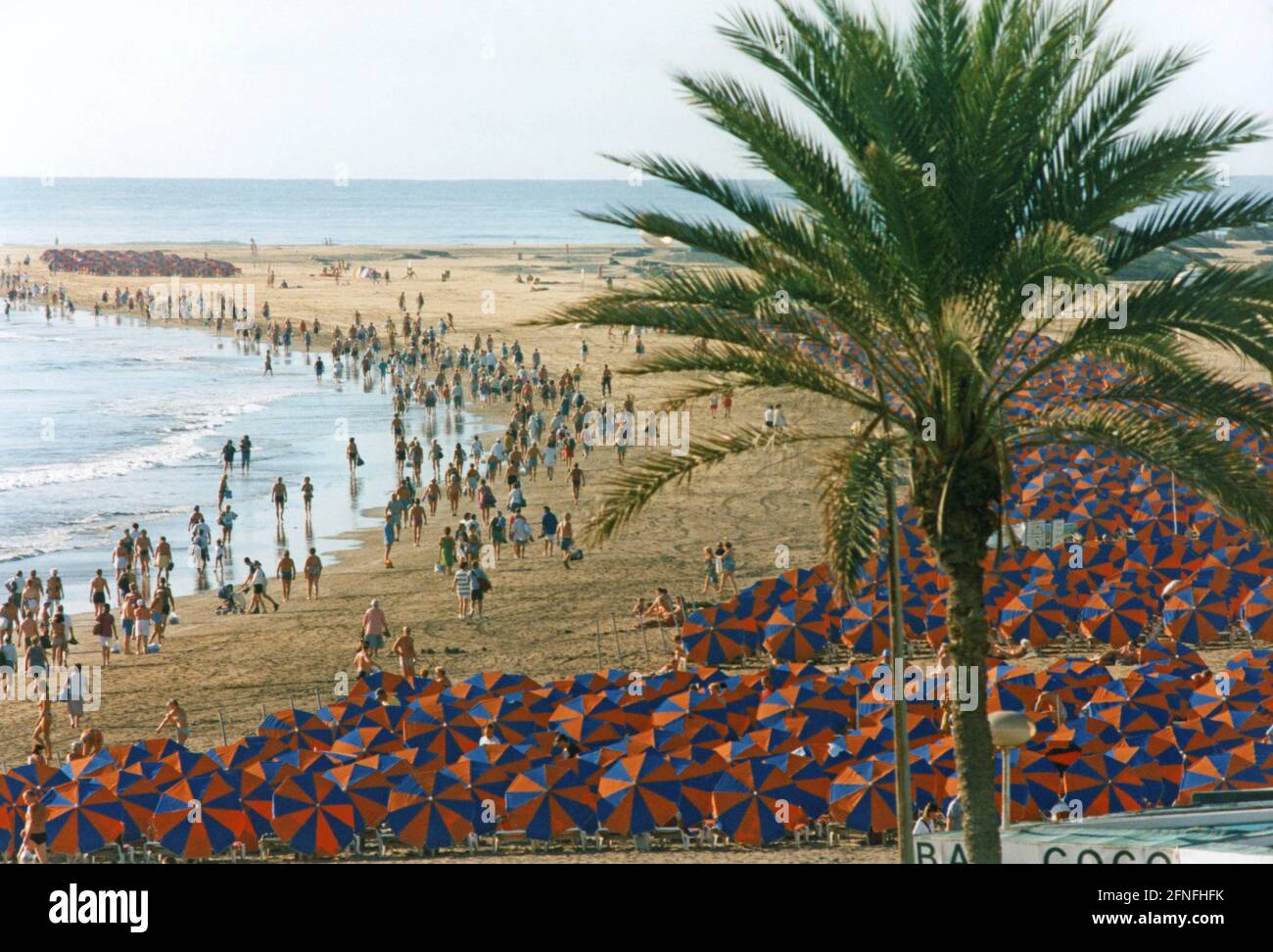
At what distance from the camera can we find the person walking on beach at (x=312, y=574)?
1195 inches

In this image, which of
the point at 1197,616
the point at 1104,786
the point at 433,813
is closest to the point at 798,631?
the point at 1197,616

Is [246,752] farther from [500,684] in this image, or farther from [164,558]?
[164,558]

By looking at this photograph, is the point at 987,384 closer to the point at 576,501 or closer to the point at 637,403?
the point at 576,501

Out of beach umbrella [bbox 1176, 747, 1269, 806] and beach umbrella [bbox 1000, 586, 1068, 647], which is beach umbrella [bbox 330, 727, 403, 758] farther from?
beach umbrella [bbox 1000, 586, 1068, 647]

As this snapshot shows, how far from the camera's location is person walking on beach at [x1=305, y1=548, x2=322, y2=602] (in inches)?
1195

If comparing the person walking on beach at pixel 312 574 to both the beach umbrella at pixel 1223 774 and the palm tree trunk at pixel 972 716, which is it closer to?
the beach umbrella at pixel 1223 774

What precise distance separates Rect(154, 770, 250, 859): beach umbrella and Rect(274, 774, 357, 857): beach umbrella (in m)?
0.44

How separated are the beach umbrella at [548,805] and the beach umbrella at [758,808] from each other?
1.31m

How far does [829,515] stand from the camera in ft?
35.1

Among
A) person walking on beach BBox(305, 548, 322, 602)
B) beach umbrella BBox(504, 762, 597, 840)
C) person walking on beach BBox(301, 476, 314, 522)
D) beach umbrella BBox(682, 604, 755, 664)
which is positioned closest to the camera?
beach umbrella BBox(504, 762, 597, 840)

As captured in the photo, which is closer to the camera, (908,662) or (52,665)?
(908,662)

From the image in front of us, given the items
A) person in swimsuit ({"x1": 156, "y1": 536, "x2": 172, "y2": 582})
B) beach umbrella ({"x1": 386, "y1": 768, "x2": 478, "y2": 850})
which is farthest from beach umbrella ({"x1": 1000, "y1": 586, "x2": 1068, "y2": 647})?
person in swimsuit ({"x1": 156, "y1": 536, "x2": 172, "y2": 582})

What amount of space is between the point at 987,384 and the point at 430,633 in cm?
1746
